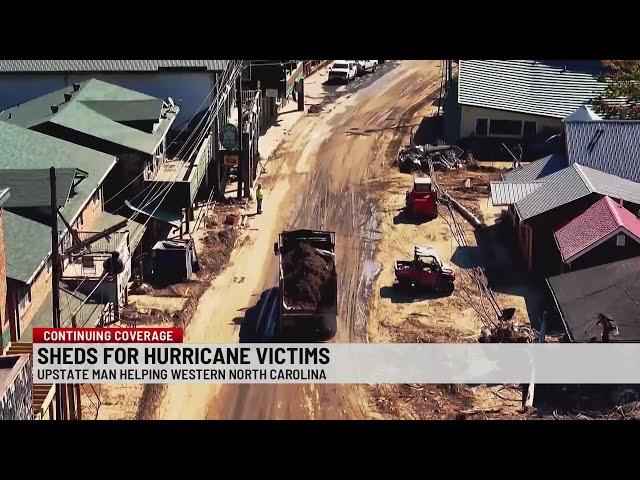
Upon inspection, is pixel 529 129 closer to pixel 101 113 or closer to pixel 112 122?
pixel 112 122

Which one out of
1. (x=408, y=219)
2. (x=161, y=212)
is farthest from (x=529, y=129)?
(x=161, y=212)

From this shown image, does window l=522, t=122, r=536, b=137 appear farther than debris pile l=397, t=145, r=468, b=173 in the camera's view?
Yes

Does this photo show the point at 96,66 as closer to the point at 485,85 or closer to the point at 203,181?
the point at 203,181

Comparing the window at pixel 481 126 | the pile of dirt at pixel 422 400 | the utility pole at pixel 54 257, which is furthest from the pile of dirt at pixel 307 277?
the window at pixel 481 126

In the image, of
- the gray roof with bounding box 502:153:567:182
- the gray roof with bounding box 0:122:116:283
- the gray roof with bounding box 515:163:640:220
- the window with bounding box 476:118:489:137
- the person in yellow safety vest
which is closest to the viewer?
the gray roof with bounding box 0:122:116:283

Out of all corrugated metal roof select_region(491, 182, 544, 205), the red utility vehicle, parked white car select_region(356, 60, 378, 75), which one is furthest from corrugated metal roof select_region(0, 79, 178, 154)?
parked white car select_region(356, 60, 378, 75)

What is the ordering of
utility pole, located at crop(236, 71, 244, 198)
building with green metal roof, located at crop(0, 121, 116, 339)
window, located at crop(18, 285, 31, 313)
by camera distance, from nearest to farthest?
window, located at crop(18, 285, 31, 313), building with green metal roof, located at crop(0, 121, 116, 339), utility pole, located at crop(236, 71, 244, 198)

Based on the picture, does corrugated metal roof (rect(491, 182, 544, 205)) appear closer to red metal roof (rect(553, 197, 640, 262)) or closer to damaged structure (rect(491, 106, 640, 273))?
damaged structure (rect(491, 106, 640, 273))
